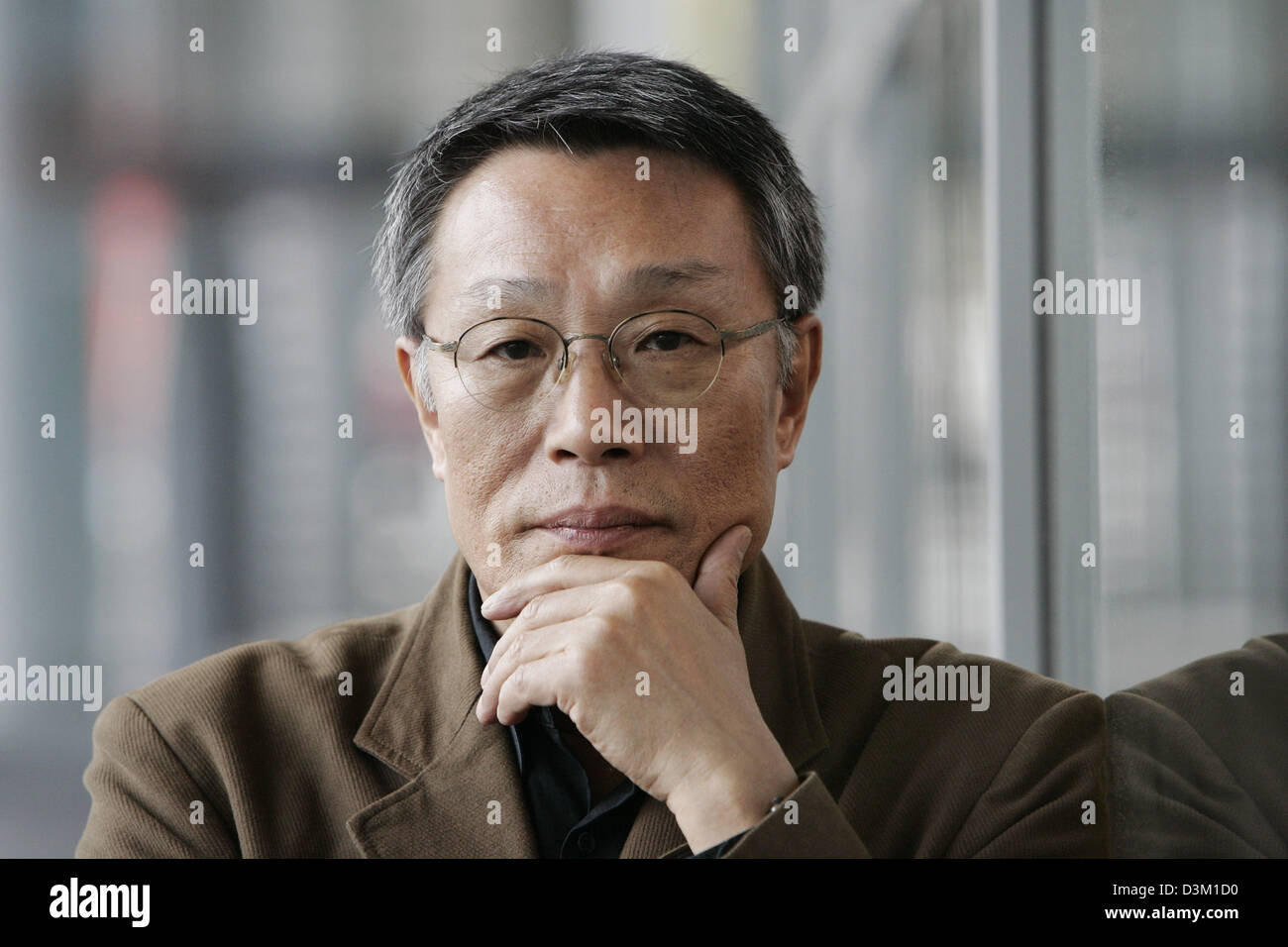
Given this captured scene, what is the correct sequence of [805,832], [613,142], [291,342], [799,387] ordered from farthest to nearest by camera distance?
1. [291,342]
2. [799,387]
3. [613,142]
4. [805,832]

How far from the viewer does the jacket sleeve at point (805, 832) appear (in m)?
0.90

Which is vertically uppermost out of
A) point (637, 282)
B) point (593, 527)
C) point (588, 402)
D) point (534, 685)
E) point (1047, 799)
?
point (637, 282)

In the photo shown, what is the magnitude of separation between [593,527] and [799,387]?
0.28m

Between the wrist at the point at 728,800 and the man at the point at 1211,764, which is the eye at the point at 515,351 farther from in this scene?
the man at the point at 1211,764

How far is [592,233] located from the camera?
0.99 meters

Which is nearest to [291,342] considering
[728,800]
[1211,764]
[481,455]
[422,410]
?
[422,410]

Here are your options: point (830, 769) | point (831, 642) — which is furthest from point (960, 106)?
point (830, 769)

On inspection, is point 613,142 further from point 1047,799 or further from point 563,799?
point 1047,799

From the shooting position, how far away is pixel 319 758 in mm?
1058

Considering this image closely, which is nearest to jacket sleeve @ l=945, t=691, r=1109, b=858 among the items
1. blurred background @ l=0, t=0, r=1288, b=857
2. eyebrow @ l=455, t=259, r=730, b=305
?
blurred background @ l=0, t=0, r=1288, b=857

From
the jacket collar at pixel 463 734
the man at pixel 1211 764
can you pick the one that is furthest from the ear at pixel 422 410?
the man at pixel 1211 764

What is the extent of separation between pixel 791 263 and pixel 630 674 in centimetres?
45

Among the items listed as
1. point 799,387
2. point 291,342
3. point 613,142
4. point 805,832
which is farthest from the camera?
point 291,342
